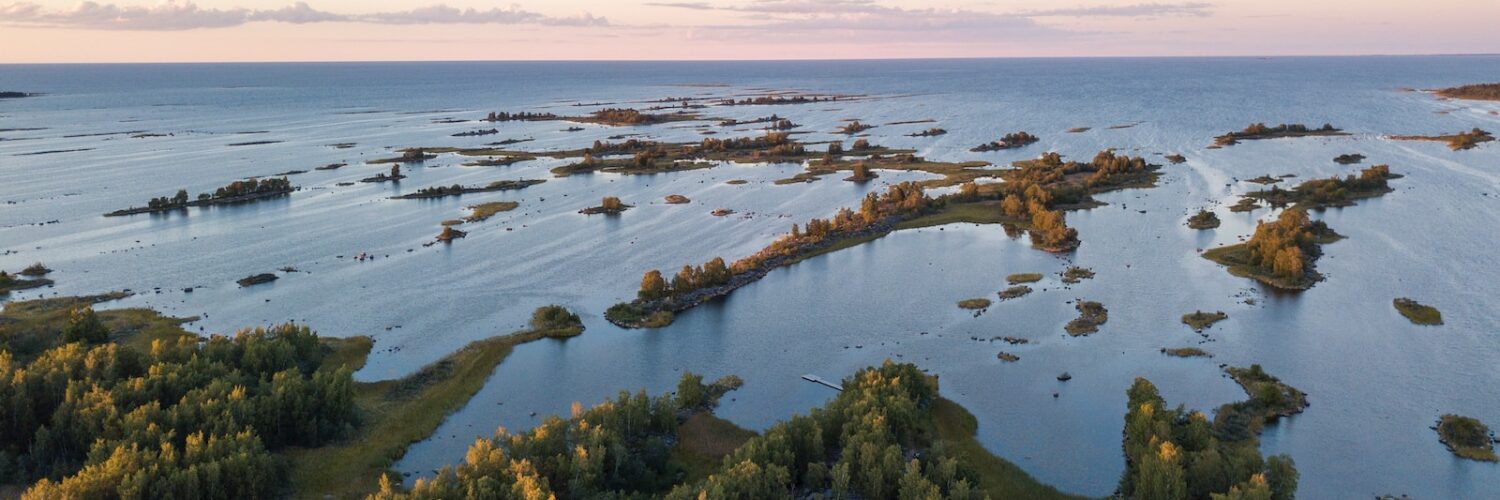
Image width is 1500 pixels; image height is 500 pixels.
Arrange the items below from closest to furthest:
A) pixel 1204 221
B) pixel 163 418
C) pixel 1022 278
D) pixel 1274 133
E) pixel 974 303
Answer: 1. pixel 163 418
2. pixel 974 303
3. pixel 1022 278
4. pixel 1204 221
5. pixel 1274 133

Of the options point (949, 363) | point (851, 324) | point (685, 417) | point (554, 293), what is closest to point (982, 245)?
point (851, 324)

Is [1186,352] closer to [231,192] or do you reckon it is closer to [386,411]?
[386,411]

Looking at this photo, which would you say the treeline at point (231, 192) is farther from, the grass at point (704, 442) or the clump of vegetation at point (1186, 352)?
the clump of vegetation at point (1186, 352)

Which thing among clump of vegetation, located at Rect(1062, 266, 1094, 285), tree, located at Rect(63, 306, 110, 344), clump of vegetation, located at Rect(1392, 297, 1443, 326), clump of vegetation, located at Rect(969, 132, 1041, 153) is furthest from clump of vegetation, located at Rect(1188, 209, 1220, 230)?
tree, located at Rect(63, 306, 110, 344)

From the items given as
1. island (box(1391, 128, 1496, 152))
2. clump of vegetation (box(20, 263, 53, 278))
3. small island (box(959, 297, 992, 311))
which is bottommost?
small island (box(959, 297, 992, 311))

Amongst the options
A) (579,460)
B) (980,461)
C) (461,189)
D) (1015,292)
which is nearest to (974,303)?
(1015,292)

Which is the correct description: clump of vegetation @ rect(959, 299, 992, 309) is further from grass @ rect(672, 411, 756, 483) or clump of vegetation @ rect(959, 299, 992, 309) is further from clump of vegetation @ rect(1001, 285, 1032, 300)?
grass @ rect(672, 411, 756, 483)
